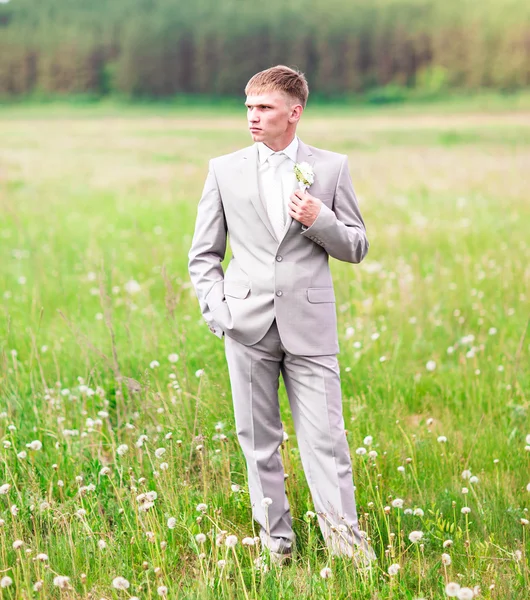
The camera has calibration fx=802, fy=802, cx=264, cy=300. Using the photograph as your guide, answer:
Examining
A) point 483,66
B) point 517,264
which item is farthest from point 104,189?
point 483,66

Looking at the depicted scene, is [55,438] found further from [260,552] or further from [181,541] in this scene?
[260,552]

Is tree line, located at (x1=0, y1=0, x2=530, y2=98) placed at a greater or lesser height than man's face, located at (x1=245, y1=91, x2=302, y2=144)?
greater

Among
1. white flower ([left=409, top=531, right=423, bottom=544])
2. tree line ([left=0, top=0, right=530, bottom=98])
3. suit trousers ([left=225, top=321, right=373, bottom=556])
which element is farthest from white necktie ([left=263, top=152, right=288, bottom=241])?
tree line ([left=0, top=0, right=530, bottom=98])

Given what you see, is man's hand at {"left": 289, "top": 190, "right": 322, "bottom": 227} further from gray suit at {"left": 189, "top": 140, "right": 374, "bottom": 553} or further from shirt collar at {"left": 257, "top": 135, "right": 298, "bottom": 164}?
shirt collar at {"left": 257, "top": 135, "right": 298, "bottom": 164}

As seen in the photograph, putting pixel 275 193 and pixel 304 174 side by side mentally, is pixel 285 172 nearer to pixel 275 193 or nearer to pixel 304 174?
pixel 275 193

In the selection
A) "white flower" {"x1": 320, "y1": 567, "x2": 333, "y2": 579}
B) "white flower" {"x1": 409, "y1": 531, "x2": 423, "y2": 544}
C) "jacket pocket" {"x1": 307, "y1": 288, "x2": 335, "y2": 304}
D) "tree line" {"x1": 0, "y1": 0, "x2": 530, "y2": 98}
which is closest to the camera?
"white flower" {"x1": 320, "y1": 567, "x2": 333, "y2": 579}

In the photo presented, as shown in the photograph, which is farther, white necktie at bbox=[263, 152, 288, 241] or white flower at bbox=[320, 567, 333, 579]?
white necktie at bbox=[263, 152, 288, 241]

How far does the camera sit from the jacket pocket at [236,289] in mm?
3344

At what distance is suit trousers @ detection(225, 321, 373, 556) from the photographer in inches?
130

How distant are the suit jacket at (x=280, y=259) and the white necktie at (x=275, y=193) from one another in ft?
0.17

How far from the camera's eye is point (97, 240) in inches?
415

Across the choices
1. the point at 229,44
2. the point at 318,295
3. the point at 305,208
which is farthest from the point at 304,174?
the point at 229,44

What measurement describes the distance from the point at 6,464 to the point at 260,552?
1.28m

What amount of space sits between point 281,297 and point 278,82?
2.83 ft
